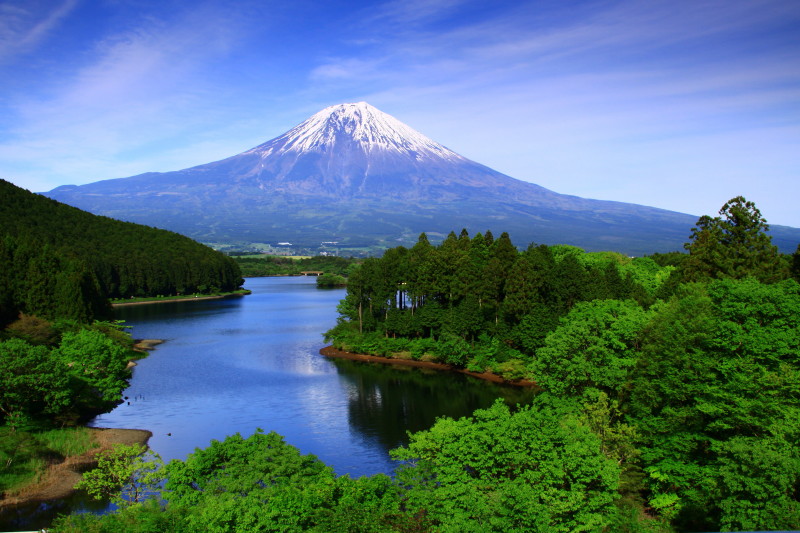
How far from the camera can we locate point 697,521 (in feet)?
59.3

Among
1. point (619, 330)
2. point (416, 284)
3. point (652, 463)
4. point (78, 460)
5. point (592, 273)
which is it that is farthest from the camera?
point (416, 284)

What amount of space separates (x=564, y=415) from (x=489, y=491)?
8.09 meters


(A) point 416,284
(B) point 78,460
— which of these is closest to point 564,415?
(B) point 78,460

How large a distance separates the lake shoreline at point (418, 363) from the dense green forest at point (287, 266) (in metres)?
91.5

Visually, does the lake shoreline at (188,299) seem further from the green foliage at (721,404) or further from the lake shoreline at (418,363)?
the green foliage at (721,404)

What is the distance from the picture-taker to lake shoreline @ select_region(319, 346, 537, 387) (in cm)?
4103

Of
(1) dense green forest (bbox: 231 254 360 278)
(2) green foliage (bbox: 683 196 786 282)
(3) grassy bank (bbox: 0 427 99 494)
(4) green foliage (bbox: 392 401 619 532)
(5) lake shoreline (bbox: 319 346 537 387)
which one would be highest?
(2) green foliage (bbox: 683 196 786 282)

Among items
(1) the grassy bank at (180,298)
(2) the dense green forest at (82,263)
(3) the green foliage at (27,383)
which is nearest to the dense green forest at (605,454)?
(3) the green foliage at (27,383)

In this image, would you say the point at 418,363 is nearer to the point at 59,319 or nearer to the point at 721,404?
the point at 59,319

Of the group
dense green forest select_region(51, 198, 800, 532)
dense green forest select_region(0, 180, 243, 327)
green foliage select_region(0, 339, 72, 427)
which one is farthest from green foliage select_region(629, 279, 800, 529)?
dense green forest select_region(0, 180, 243, 327)

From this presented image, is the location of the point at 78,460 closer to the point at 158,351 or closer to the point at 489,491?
the point at 489,491

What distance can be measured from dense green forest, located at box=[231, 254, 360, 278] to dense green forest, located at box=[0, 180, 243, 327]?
39.6 metres

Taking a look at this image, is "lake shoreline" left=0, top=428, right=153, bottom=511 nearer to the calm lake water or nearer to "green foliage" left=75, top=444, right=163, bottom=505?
the calm lake water

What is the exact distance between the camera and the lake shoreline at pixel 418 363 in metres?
41.0
